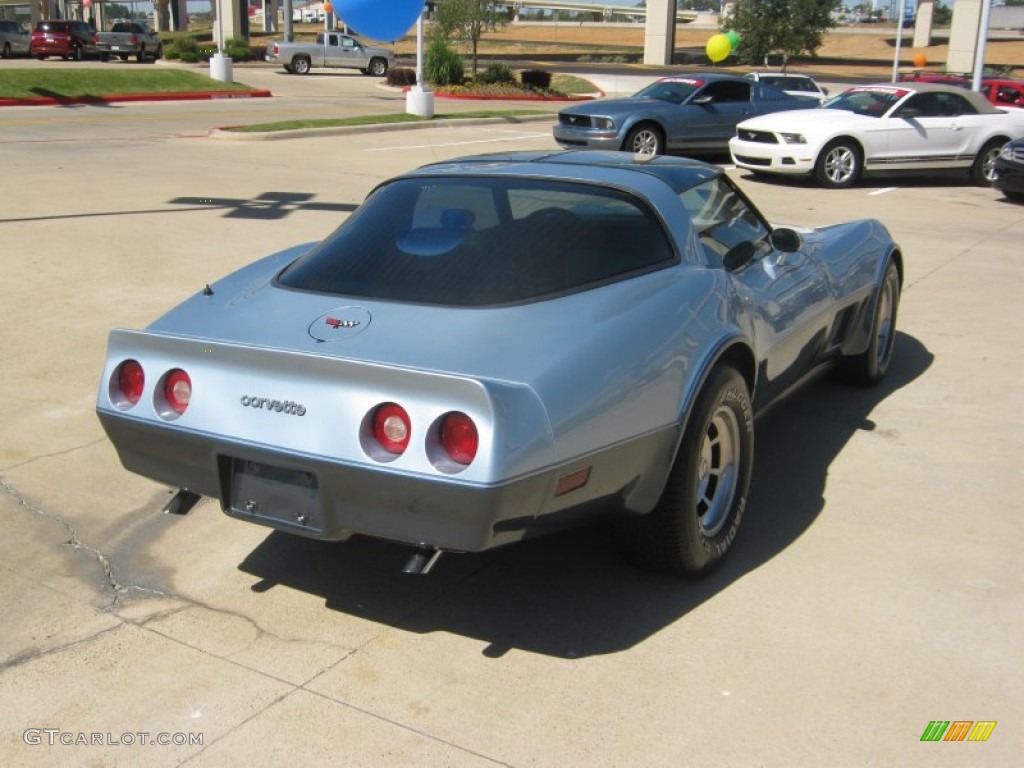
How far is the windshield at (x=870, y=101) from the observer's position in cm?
1564

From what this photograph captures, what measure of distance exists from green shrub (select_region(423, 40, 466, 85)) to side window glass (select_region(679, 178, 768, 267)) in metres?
29.7

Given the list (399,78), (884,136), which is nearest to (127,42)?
(399,78)

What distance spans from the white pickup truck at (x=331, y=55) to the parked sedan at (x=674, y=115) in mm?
26419

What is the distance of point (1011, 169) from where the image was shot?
1409 cm

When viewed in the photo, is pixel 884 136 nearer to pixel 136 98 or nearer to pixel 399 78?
pixel 136 98

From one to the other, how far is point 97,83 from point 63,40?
1711cm

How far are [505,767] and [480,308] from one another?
58.2 inches

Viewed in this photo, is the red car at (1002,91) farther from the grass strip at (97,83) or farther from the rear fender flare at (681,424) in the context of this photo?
the rear fender flare at (681,424)

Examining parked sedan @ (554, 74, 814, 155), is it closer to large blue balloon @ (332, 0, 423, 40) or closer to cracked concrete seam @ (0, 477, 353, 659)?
large blue balloon @ (332, 0, 423, 40)

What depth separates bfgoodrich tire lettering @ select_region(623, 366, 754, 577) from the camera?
12.6 feet

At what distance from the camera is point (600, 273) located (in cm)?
395

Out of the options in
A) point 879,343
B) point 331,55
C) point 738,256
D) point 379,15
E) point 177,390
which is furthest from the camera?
point 331,55

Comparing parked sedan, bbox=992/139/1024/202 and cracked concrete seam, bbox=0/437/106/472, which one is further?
parked sedan, bbox=992/139/1024/202

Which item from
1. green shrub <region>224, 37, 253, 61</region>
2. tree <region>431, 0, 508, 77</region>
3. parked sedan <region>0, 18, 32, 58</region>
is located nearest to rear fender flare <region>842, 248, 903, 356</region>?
tree <region>431, 0, 508, 77</region>
